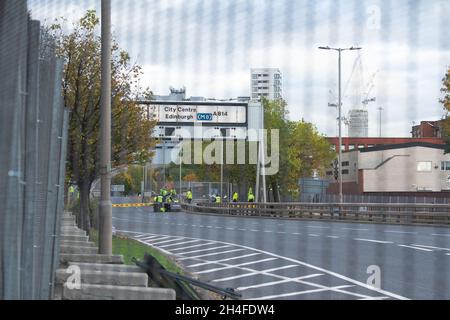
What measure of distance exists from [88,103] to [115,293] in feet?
34.1

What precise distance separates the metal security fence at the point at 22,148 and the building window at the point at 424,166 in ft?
158

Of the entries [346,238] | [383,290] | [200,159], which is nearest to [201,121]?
[346,238]

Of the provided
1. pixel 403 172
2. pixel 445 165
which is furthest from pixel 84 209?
pixel 403 172

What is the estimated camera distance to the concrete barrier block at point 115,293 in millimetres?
6605

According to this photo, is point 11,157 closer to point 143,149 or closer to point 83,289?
point 83,289

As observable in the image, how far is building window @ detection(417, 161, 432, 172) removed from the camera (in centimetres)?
5209

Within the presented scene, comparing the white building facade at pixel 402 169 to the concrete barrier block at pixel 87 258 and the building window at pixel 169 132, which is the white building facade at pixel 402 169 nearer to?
the building window at pixel 169 132

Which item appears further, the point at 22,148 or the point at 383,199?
the point at 383,199

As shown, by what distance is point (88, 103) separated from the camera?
1666 cm

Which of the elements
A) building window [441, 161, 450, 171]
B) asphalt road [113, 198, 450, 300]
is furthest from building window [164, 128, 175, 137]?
building window [441, 161, 450, 171]

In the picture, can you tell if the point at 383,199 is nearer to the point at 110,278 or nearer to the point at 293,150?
the point at 293,150

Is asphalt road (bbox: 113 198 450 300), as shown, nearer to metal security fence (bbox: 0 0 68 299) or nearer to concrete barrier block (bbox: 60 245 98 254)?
concrete barrier block (bbox: 60 245 98 254)
